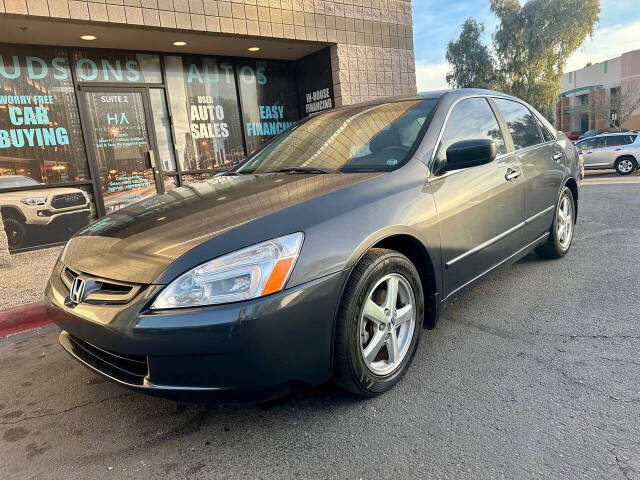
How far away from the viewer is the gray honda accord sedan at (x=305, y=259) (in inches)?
73.9

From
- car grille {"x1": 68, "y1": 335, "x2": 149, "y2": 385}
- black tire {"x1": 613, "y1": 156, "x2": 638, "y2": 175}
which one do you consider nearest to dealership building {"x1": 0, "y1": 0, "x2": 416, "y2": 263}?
car grille {"x1": 68, "y1": 335, "x2": 149, "y2": 385}

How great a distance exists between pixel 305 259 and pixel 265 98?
7.76 m

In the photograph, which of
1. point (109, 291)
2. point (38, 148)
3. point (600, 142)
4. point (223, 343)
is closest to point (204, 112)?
point (38, 148)

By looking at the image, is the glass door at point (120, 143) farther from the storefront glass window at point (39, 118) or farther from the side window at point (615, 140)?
the side window at point (615, 140)

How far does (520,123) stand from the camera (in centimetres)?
397

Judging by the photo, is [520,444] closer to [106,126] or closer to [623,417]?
[623,417]

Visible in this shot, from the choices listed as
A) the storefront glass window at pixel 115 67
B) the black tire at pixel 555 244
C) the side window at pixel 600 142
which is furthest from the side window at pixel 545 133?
the side window at pixel 600 142

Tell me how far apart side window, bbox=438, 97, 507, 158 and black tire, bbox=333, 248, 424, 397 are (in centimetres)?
91

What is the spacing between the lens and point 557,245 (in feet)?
14.6

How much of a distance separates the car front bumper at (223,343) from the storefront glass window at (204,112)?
672cm

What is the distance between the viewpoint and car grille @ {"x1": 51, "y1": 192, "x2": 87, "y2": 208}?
7.08 m

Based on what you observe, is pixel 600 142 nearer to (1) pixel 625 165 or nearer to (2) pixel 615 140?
(2) pixel 615 140

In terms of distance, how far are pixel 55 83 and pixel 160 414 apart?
6509mm

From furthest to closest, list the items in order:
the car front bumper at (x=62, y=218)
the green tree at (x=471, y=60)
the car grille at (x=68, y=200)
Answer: the green tree at (x=471, y=60), the car grille at (x=68, y=200), the car front bumper at (x=62, y=218)
